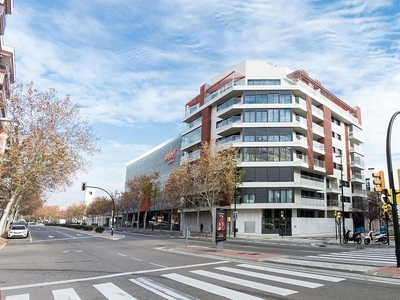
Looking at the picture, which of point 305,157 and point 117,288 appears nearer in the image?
point 117,288

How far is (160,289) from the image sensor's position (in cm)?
813

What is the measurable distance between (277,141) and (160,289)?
37.7 metres

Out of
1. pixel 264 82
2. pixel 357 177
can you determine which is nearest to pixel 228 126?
pixel 264 82

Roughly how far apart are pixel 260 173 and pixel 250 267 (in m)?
31.3

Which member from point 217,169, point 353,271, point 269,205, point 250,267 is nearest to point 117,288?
point 250,267

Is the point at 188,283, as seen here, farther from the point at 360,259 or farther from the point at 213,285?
the point at 360,259

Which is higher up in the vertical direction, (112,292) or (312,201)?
(312,201)

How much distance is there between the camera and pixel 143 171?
86000 millimetres

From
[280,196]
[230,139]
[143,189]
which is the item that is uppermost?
[230,139]

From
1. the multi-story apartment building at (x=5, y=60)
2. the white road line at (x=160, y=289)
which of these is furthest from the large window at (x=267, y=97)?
the white road line at (x=160, y=289)

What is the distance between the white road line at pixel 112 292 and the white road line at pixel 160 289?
712 mm

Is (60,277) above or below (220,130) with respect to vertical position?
below

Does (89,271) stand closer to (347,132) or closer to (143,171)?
(347,132)

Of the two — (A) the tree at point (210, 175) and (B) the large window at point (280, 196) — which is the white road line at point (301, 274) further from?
(B) the large window at point (280, 196)
